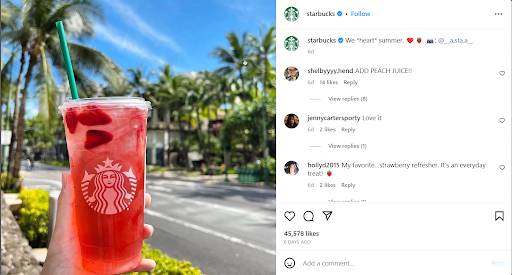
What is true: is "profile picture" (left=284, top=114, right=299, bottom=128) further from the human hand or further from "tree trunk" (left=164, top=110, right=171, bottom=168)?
"tree trunk" (left=164, top=110, right=171, bottom=168)

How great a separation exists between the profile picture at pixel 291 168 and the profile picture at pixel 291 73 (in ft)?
1.44

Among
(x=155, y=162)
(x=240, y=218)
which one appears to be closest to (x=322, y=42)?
(x=240, y=218)

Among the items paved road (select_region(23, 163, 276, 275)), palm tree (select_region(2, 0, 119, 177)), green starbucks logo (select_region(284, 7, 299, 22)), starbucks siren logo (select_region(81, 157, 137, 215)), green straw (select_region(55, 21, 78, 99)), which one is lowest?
paved road (select_region(23, 163, 276, 275))

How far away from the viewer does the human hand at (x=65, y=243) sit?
130cm

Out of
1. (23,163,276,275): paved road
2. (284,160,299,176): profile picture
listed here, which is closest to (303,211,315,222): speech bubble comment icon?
(284,160,299,176): profile picture

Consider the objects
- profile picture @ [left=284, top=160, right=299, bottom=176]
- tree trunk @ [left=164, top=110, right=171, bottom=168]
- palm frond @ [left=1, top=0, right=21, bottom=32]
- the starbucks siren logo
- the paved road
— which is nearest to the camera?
the starbucks siren logo

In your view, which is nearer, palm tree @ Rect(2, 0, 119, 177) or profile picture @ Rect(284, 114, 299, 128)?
profile picture @ Rect(284, 114, 299, 128)

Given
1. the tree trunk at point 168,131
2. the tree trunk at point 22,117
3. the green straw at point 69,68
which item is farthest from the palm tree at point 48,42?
the tree trunk at point 168,131

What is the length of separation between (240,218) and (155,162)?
78.6ft

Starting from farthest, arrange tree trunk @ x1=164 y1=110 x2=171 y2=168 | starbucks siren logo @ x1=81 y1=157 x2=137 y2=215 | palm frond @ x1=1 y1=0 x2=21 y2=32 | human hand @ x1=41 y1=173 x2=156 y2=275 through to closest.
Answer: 1. tree trunk @ x1=164 y1=110 x2=171 y2=168
2. palm frond @ x1=1 y1=0 x2=21 y2=32
3. human hand @ x1=41 y1=173 x2=156 y2=275
4. starbucks siren logo @ x1=81 y1=157 x2=137 y2=215

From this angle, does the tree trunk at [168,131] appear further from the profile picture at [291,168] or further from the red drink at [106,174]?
A: the red drink at [106,174]

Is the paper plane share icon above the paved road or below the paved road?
above

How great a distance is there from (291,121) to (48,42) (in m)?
9.87

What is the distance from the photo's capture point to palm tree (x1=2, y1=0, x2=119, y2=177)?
8.62 m
